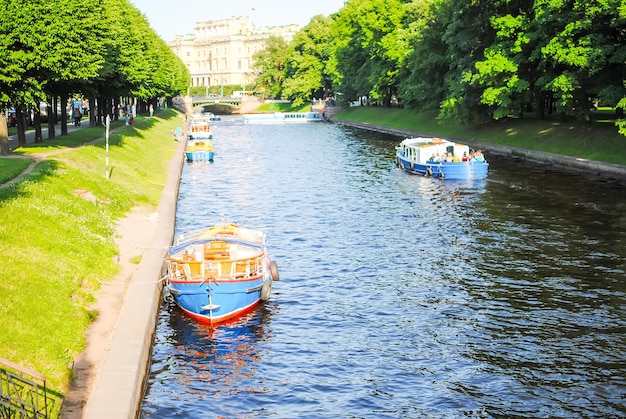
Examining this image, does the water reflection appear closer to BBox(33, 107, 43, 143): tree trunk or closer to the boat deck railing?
the boat deck railing

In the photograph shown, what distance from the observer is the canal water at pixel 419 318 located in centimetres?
2297

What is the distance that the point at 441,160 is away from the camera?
229 feet

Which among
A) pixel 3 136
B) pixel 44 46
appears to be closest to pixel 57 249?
pixel 44 46

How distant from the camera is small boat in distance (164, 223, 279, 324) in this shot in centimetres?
2981

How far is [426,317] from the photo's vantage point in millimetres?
29984

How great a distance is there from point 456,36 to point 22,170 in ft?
190

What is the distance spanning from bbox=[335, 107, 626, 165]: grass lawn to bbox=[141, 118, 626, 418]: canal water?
37.4 ft

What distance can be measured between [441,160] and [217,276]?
42.2 m

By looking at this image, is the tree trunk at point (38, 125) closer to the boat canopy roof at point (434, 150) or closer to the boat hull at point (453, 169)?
the boat hull at point (453, 169)

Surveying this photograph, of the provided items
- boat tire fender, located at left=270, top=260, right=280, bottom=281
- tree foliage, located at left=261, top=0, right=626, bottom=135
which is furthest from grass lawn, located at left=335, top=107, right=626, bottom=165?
boat tire fender, located at left=270, top=260, right=280, bottom=281

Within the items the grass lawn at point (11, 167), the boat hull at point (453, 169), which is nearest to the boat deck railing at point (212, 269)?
the grass lawn at point (11, 167)

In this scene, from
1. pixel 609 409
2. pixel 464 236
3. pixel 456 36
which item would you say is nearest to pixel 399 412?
pixel 609 409

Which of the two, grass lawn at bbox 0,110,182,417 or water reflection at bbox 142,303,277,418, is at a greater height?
grass lawn at bbox 0,110,182,417

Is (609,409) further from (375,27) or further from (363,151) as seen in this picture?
(375,27)
